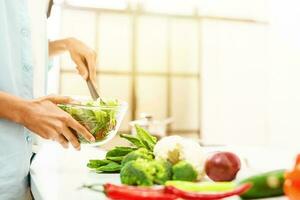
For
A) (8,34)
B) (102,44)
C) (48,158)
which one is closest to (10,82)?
(8,34)

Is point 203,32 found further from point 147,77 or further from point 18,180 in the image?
point 18,180

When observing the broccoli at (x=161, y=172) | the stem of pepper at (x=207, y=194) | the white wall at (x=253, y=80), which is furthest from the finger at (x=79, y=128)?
the white wall at (x=253, y=80)

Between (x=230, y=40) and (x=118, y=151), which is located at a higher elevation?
(x=230, y=40)

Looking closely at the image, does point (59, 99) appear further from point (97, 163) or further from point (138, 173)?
point (138, 173)

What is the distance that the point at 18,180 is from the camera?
1.03 m

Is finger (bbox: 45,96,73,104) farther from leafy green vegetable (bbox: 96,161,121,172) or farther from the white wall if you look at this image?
the white wall

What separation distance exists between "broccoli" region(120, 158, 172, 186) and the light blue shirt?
13.5 inches

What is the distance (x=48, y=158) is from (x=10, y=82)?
1.15 feet

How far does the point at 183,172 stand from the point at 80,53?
0.78 metres

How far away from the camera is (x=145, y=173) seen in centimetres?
80

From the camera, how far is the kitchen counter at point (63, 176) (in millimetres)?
815

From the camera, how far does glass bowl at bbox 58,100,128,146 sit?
1019mm

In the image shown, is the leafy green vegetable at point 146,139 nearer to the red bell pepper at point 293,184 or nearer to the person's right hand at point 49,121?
the person's right hand at point 49,121

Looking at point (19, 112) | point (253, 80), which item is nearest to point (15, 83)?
point (19, 112)
